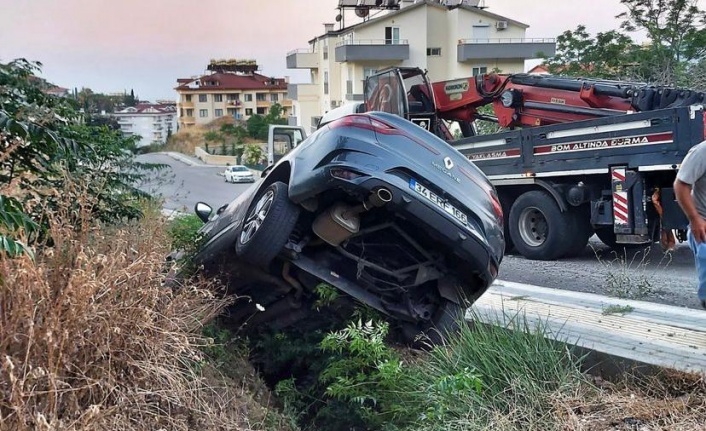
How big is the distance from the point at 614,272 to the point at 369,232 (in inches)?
199

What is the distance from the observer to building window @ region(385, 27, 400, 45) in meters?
45.2

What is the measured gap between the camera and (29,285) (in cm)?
273

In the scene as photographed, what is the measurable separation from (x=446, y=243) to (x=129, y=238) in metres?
1.89

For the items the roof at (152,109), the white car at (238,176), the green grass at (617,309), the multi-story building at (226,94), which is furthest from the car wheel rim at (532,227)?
the multi-story building at (226,94)

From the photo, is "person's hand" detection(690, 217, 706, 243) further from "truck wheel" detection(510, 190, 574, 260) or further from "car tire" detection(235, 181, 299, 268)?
"truck wheel" detection(510, 190, 574, 260)

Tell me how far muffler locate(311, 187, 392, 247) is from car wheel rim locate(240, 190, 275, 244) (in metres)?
0.34

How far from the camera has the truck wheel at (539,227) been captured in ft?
30.2

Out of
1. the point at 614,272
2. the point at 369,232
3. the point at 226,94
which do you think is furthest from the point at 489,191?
the point at 226,94

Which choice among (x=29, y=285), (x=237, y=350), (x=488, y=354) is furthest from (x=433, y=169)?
(x=29, y=285)

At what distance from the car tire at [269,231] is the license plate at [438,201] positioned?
Result: 0.76m

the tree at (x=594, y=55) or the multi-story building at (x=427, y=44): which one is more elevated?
the multi-story building at (x=427, y=44)

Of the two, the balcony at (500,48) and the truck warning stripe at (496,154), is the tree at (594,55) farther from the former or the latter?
the balcony at (500,48)

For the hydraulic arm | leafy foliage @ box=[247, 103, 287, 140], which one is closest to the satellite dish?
leafy foliage @ box=[247, 103, 287, 140]

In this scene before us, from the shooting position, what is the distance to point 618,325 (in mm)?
4703
